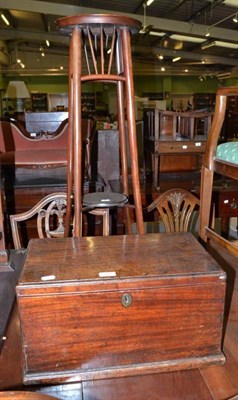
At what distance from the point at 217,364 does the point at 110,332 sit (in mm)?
329

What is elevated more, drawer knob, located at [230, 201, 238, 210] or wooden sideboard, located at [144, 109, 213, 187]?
wooden sideboard, located at [144, 109, 213, 187]

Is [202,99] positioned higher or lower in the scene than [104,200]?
higher

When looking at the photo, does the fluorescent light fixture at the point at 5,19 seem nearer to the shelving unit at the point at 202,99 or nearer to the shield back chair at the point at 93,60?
the shield back chair at the point at 93,60

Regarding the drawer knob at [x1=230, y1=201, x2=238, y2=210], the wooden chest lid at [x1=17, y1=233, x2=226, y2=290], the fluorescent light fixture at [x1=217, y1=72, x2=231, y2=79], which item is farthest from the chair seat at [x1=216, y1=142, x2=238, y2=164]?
the fluorescent light fixture at [x1=217, y1=72, x2=231, y2=79]

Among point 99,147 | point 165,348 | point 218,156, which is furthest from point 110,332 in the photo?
point 99,147

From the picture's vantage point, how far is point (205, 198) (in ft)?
6.22

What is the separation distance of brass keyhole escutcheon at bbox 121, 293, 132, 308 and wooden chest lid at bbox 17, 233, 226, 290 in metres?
0.04

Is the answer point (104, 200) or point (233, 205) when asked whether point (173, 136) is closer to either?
point (233, 205)

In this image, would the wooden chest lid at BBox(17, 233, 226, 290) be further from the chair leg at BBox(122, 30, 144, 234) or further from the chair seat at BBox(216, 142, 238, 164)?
the chair seat at BBox(216, 142, 238, 164)

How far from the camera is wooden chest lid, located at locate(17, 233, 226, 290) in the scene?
919mm

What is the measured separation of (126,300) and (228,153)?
1.03 m

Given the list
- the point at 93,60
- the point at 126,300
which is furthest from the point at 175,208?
the point at 126,300

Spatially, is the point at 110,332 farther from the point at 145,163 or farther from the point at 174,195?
the point at 145,163

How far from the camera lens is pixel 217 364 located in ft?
3.34
